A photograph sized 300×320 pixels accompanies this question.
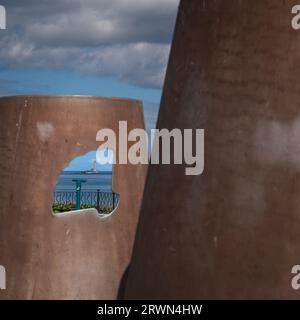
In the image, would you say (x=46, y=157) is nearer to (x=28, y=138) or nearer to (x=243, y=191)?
(x=28, y=138)

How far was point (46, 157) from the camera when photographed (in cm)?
694

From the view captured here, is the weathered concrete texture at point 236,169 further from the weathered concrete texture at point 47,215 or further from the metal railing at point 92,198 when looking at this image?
the metal railing at point 92,198

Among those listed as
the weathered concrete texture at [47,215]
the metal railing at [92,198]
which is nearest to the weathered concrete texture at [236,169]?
the weathered concrete texture at [47,215]

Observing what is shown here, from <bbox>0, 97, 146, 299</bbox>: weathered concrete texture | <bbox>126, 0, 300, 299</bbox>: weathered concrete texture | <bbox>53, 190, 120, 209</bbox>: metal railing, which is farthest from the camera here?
<bbox>53, 190, 120, 209</bbox>: metal railing

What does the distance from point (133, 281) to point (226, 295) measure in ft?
2.30

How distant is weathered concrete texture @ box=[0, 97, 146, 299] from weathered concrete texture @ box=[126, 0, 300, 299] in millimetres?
3580

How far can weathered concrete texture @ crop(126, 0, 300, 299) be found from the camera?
10.2ft

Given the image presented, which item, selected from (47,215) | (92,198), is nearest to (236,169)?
(47,215)

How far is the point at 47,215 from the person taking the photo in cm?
688

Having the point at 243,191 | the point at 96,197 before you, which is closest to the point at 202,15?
the point at 243,191

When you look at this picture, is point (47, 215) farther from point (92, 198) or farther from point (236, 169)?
point (92, 198)

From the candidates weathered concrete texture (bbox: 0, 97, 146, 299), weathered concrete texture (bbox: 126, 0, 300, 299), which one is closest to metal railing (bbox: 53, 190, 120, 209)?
weathered concrete texture (bbox: 0, 97, 146, 299)

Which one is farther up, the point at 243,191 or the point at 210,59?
the point at 210,59

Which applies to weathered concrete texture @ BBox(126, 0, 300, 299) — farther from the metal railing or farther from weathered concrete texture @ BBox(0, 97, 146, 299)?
the metal railing
